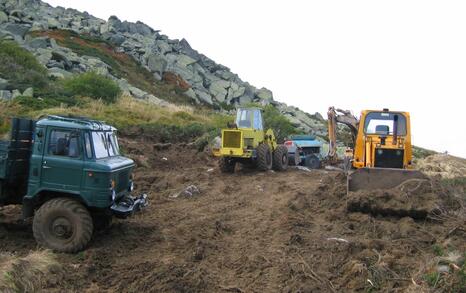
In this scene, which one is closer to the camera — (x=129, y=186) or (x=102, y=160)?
Result: (x=102, y=160)

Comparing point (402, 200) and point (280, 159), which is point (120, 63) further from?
point (402, 200)

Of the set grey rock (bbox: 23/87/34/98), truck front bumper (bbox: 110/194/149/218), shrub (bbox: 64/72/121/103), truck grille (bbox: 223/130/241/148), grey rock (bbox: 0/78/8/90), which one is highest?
shrub (bbox: 64/72/121/103)

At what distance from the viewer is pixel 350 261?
267 inches

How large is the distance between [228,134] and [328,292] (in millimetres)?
11186

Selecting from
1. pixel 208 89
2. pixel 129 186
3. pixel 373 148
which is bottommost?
pixel 129 186

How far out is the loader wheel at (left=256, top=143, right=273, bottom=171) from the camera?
17.5 m

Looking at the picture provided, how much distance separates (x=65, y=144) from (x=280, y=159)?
11.3 m

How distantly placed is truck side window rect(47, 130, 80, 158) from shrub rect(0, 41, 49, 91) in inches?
805

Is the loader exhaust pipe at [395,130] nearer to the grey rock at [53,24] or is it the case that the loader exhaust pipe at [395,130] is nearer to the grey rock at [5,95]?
the grey rock at [5,95]

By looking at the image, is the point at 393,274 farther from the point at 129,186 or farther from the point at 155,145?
the point at 155,145

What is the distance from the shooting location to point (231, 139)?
16.9m

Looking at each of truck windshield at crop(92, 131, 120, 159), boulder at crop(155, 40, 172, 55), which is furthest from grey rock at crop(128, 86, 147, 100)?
truck windshield at crop(92, 131, 120, 159)

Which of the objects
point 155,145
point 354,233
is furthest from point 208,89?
point 354,233

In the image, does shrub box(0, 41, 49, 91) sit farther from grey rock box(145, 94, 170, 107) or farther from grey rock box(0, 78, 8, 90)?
grey rock box(145, 94, 170, 107)
